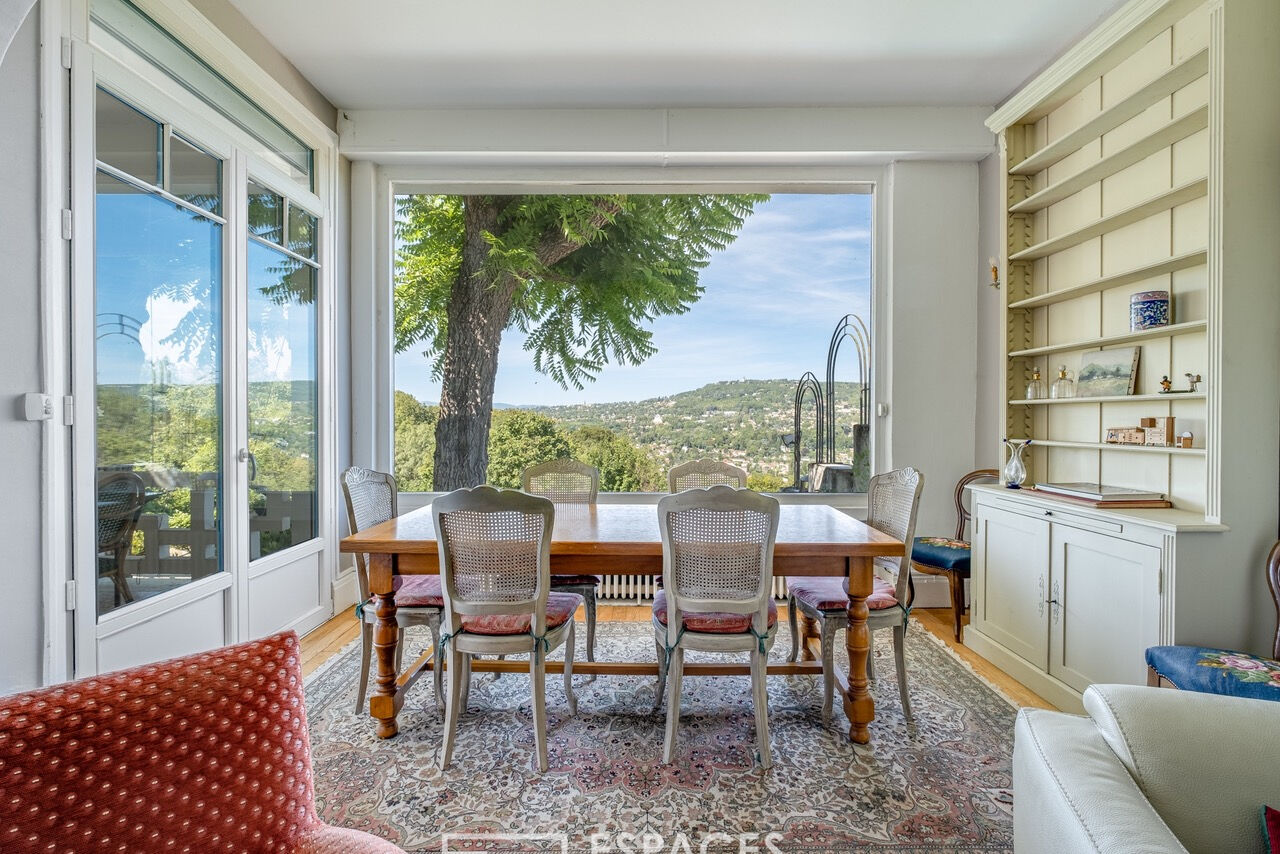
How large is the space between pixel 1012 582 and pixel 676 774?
6.40 feet

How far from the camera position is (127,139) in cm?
225

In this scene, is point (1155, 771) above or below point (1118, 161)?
below

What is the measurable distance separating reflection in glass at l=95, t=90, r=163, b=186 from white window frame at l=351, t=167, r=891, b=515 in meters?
1.61

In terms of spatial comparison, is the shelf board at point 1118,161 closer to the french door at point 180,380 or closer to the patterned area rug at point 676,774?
the patterned area rug at point 676,774

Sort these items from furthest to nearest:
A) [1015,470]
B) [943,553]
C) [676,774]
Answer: [943,553], [1015,470], [676,774]

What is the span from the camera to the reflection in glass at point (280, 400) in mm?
3020

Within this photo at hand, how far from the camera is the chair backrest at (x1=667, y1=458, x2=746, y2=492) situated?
10.4 ft

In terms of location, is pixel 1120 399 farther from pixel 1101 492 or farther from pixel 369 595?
pixel 369 595

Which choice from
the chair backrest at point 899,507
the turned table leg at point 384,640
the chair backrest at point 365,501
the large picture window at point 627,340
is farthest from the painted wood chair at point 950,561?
the chair backrest at point 365,501

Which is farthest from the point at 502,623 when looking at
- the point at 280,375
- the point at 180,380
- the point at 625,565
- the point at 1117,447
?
the point at 1117,447

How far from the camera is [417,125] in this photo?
3799 millimetres

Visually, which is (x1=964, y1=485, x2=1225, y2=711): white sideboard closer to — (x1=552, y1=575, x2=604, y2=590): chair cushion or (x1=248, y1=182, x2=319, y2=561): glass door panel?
(x1=552, y1=575, x2=604, y2=590): chair cushion

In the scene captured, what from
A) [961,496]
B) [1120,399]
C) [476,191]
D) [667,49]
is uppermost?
[667,49]

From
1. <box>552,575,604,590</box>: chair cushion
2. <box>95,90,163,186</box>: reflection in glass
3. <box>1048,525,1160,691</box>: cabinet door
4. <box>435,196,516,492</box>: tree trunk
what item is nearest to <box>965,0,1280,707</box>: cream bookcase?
<box>1048,525,1160,691</box>: cabinet door
